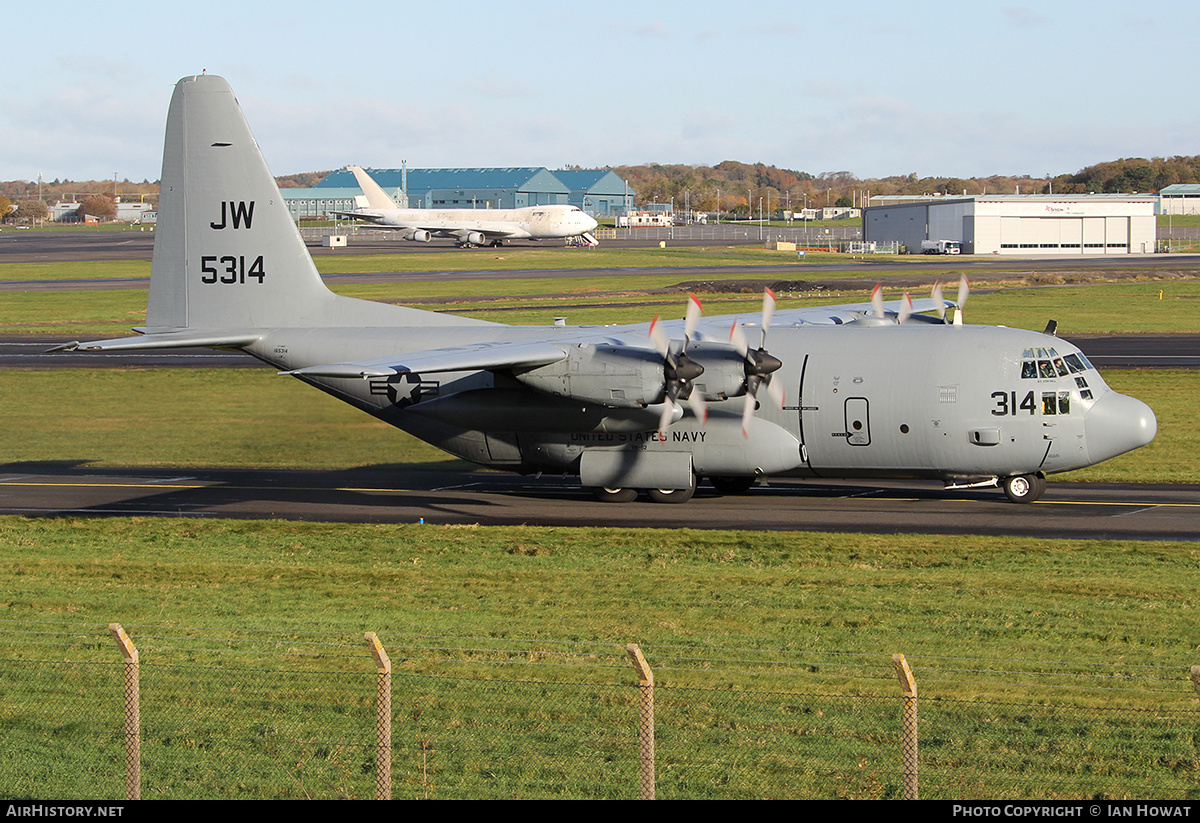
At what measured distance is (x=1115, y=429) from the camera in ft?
93.7

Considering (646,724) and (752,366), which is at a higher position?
(752,366)

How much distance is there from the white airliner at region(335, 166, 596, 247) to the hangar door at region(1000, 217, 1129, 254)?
165 ft

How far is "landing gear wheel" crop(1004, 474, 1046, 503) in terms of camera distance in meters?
30.0

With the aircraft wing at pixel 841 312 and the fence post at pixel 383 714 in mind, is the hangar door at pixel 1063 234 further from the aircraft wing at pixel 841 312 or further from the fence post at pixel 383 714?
the fence post at pixel 383 714

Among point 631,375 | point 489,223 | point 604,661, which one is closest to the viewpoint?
point 604,661

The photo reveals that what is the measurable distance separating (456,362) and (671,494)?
25.3 feet

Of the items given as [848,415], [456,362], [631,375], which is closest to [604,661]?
[456,362]

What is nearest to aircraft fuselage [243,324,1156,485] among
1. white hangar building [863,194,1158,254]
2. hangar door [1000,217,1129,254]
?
white hangar building [863,194,1158,254]

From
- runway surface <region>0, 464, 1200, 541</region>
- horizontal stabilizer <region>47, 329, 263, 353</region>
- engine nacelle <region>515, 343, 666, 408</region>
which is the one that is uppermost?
horizontal stabilizer <region>47, 329, 263, 353</region>

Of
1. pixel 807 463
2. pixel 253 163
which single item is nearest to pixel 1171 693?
pixel 807 463

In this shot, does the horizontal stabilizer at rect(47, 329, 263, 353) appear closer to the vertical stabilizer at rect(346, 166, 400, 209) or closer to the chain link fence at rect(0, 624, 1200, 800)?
the chain link fence at rect(0, 624, 1200, 800)

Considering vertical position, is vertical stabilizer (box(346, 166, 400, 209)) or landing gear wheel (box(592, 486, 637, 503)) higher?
vertical stabilizer (box(346, 166, 400, 209))

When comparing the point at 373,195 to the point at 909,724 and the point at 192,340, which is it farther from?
the point at 909,724

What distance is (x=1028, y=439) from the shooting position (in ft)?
94.4
